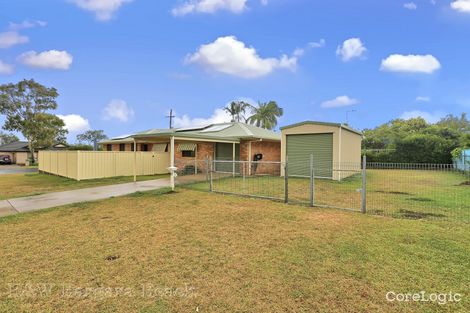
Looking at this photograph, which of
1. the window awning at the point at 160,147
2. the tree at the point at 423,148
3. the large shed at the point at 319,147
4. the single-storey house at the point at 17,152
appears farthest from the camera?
the single-storey house at the point at 17,152

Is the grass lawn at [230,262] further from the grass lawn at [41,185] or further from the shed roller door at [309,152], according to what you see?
the shed roller door at [309,152]

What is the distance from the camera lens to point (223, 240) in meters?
4.86

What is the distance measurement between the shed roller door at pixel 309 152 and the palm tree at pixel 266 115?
72.0 ft

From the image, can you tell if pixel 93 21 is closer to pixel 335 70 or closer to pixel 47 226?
pixel 47 226

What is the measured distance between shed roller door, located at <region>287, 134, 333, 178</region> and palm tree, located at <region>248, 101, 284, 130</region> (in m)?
22.0

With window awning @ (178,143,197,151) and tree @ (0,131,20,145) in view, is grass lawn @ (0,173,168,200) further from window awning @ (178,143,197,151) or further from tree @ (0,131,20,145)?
tree @ (0,131,20,145)

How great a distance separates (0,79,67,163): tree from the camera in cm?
3528

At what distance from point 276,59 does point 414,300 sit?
2099 cm

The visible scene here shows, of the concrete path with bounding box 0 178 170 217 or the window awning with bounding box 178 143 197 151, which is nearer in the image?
the concrete path with bounding box 0 178 170 217

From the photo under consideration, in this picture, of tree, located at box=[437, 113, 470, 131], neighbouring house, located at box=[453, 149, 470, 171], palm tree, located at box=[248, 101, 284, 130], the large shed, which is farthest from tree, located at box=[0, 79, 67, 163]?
tree, located at box=[437, 113, 470, 131]

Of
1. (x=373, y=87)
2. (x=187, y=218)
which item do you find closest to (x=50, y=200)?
(x=187, y=218)

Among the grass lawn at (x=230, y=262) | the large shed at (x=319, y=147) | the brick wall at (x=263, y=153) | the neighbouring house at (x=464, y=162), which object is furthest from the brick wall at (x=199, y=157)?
the neighbouring house at (x=464, y=162)

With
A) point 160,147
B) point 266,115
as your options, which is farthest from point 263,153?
point 266,115

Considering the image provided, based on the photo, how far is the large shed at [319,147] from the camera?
14328mm
